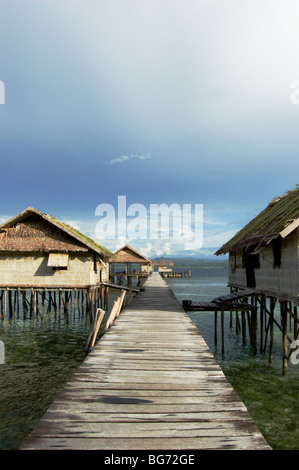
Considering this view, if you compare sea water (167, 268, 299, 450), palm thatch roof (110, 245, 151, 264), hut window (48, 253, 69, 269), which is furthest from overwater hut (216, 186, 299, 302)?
palm thatch roof (110, 245, 151, 264)

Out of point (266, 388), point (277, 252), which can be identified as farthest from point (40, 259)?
point (266, 388)

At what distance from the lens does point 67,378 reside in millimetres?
10750

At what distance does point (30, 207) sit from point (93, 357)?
53.9 feet

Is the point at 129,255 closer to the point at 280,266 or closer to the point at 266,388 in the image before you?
the point at 280,266

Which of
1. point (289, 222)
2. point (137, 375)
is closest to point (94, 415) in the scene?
point (137, 375)

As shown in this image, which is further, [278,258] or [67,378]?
[278,258]

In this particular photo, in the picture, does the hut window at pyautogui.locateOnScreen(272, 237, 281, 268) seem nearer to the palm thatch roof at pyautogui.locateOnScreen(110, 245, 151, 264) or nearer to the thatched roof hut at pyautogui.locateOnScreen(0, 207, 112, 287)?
the thatched roof hut at pyautogui.locateOnScreen(0, 207, 112, 287)

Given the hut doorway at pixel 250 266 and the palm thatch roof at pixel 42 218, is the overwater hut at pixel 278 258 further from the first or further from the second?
the palm thatch roof at pixel 42 218

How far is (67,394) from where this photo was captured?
4.21 metres

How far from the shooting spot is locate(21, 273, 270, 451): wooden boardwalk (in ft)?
10.2

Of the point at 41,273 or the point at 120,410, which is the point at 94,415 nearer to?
the point at 120,410

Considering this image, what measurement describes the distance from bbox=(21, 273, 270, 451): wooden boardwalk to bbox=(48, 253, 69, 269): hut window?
14297 millimetres

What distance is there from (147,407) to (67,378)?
8.13 m

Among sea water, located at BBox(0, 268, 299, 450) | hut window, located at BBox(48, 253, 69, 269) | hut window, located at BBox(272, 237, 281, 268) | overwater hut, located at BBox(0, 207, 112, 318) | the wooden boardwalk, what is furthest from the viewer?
overwater hut, located at BBox(0, 207, 112, 318)
